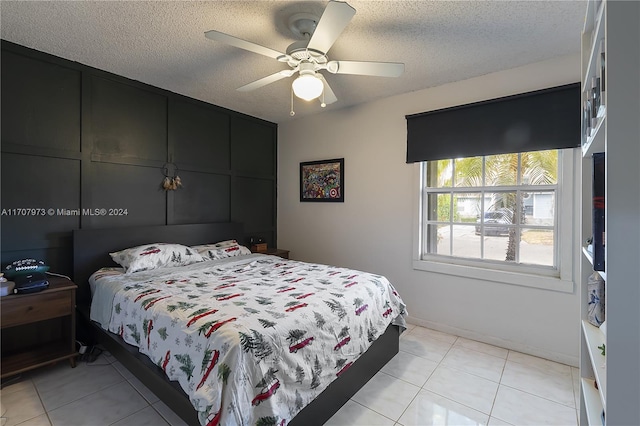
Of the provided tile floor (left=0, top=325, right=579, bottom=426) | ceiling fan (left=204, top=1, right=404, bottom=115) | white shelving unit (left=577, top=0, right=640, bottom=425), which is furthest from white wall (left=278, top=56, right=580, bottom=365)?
white shelving unit (left=577, top=0, right=640, bottom=425)

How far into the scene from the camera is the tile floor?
178 centimetres

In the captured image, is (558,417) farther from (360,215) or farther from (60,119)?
(60,119)

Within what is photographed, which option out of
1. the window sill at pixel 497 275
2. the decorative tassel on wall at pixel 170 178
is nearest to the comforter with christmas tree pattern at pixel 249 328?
the window sill at pixel 497 275

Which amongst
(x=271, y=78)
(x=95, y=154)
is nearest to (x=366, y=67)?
(x=271, y=78)

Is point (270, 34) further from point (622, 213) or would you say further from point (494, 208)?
point (494, 208)

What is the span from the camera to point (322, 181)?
3943 millimetres

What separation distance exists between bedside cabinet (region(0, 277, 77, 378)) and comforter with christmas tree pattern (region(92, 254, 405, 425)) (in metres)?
0.23

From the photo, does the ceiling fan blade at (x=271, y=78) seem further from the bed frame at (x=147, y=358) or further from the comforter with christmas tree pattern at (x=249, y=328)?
the bed frame at (x=147, y=358)

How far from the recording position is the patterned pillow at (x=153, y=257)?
2557 mm

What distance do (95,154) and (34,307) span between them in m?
1.36

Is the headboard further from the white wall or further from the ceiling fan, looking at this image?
the ceiling fan

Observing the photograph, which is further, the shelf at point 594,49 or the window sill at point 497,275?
the window sill at point 497,275

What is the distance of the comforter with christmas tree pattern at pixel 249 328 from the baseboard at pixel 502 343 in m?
0.87

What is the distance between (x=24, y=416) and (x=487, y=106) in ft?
13.5
